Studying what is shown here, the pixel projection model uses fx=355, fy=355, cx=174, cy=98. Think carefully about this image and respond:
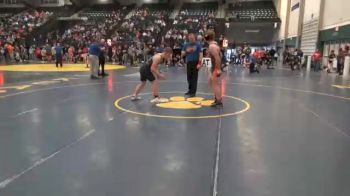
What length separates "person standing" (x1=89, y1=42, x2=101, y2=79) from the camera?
13516 mm

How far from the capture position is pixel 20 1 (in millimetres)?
44281

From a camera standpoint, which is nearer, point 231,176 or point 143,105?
point 231,176

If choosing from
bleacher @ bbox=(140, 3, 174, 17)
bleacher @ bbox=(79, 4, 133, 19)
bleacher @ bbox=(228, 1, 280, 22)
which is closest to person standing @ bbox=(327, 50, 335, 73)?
A: bleacher @ bbox=(228, 1, 280, 22)

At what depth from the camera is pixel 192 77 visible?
30.5 ft

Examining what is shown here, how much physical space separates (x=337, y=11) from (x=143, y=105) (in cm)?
1762

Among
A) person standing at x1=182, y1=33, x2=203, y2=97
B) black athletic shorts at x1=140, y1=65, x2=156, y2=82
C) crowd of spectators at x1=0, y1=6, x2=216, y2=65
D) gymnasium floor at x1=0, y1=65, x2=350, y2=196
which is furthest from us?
crowd of spectators at x1=0, y1=6, x2=216, y2=65

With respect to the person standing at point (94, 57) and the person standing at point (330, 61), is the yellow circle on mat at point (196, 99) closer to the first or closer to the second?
the person standing at point (94, 57)

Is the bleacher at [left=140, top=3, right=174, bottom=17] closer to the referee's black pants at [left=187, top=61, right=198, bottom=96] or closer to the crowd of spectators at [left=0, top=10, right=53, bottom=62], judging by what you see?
the crowd of spectators at [left=0, top=10, right=53, bottom=62]

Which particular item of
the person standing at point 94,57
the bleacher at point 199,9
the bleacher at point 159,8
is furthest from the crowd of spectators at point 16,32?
the person standing at point 94,57

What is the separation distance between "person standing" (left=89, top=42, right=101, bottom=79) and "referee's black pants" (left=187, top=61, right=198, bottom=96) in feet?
17.5

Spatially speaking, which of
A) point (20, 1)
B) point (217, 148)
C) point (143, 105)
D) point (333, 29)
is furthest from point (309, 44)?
point (20, 1)

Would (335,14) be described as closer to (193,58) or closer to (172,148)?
(193,58)

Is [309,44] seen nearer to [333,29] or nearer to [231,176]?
[333,29]

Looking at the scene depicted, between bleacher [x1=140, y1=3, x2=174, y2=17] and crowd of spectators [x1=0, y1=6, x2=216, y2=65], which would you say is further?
bleacher [x1=140, y1=3, x2=174, y2=17]
